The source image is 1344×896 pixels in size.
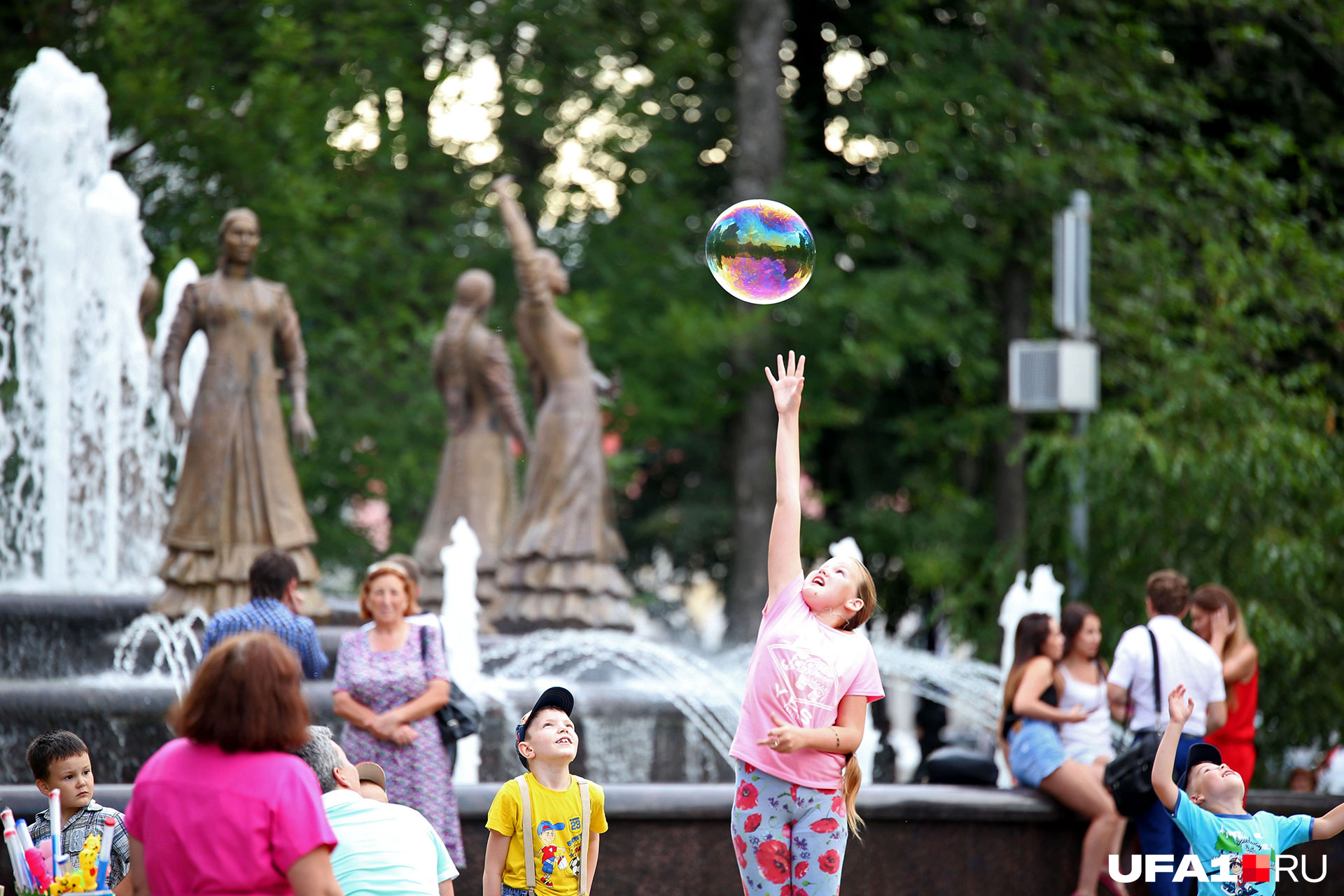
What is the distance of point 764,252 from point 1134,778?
2534 mm

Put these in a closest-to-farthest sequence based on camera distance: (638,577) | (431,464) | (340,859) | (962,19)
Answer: (340,859)
(431,464)
(962,19)
(638,577)

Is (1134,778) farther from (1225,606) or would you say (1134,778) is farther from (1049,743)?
(1225,606)

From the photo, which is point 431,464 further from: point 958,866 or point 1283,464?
point 958,866

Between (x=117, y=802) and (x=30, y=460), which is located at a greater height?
(x=30, y=460)

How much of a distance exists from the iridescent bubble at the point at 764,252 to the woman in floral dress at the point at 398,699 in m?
1.81

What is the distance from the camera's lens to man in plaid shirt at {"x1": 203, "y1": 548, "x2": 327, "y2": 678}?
20.3ft

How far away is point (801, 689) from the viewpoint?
4.64 meters

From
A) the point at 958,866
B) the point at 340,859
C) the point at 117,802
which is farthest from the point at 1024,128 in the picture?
the point at 340,859

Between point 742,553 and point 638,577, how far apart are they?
3.34 meters

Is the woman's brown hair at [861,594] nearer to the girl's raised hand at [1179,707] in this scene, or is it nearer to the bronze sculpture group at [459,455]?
the girl's raised hand at [1179,707]

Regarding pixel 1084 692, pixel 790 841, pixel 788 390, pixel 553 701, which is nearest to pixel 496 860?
pixel 553 701

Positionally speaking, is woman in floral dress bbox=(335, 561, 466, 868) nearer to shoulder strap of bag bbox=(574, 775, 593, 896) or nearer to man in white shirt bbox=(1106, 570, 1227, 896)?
shoulder strap of bag bbox=(574, 775, 593, 896)

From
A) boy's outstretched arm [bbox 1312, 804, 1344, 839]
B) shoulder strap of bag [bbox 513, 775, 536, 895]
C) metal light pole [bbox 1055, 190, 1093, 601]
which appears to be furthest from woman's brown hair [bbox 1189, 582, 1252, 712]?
metal light pole [bbox 1055, 190, 1093, 601]

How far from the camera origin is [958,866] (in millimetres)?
7000
